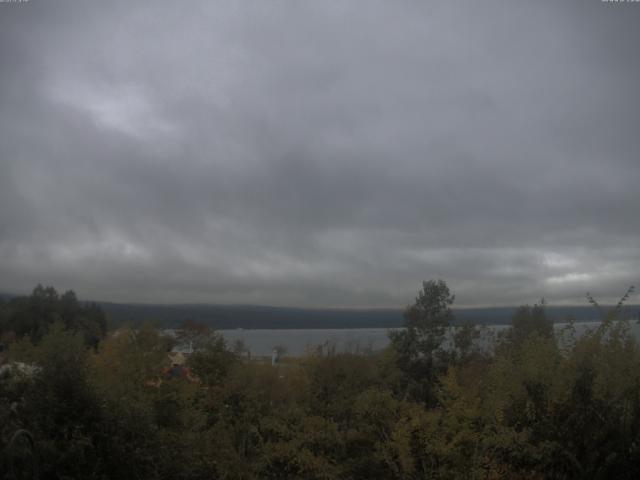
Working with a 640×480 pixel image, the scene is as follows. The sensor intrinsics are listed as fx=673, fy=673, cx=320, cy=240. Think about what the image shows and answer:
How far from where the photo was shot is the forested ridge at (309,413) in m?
8.59

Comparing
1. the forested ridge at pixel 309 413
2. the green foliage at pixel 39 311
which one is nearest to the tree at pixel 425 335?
the forested ridge at pixel 309 413

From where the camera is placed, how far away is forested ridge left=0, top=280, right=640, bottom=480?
8586 millimetres

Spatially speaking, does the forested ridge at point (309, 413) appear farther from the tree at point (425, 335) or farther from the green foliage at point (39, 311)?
the green foliage at point (39, 311)

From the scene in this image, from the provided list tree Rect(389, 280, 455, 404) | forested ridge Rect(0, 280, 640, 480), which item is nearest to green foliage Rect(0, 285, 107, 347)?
tree Rect(389, 280, 455, 404)

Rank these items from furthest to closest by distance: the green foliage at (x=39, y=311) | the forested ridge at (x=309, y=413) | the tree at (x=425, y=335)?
1. the green foliage at (x=39, y=311)
2. the tree at (x=425, y=335)
3. the forested ridge at (x=309, y=413)

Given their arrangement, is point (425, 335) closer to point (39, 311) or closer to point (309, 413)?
point (309, 413)

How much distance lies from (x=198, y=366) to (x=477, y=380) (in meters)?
Result: 6.49

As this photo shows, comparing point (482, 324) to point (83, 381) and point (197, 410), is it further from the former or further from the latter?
point (83, 381)

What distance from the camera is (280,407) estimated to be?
13906mm

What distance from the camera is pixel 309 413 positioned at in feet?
44.9

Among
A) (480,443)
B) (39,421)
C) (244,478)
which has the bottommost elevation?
(244,478)

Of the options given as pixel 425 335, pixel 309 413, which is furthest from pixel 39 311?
pixel 309 413

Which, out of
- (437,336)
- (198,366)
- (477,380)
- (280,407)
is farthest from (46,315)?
(477,380)

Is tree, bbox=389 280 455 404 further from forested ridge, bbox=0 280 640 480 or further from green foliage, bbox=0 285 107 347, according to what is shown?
green foliage, bbox=0 285 107 347
